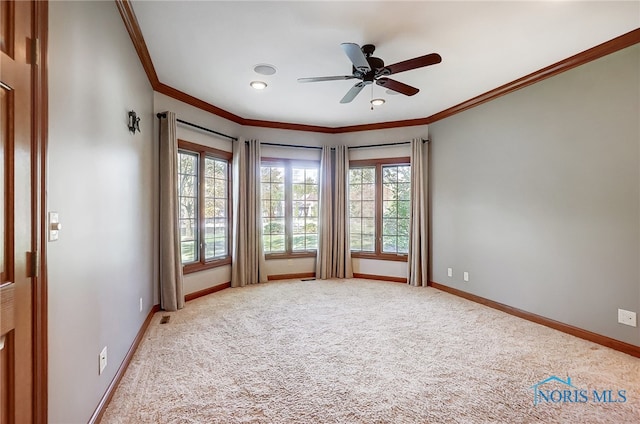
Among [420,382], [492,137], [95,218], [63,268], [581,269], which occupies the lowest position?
[420,382]

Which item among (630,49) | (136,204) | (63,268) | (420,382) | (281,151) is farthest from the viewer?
(281,151)

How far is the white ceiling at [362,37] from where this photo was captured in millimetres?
2342

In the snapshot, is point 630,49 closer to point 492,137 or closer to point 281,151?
point 492,137

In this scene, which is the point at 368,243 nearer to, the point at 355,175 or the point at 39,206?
the point at 355,175

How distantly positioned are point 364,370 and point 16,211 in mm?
2304

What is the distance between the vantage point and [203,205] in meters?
4.46

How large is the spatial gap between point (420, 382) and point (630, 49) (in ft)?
10.8

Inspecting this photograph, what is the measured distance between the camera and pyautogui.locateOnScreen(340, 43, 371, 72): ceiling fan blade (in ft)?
7.64

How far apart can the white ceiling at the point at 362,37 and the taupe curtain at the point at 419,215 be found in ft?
4.19

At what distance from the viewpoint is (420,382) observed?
89.7 inches

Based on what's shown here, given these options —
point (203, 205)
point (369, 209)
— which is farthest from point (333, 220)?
point (203, 205)

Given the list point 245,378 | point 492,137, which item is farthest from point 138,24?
point 492,137

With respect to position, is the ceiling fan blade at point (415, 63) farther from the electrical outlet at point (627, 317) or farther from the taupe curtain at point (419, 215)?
the electrical outlet at point (627, 317)

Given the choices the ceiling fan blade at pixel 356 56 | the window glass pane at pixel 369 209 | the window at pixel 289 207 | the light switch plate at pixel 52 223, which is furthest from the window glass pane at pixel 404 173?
the light switch plate at pixel 52 223
